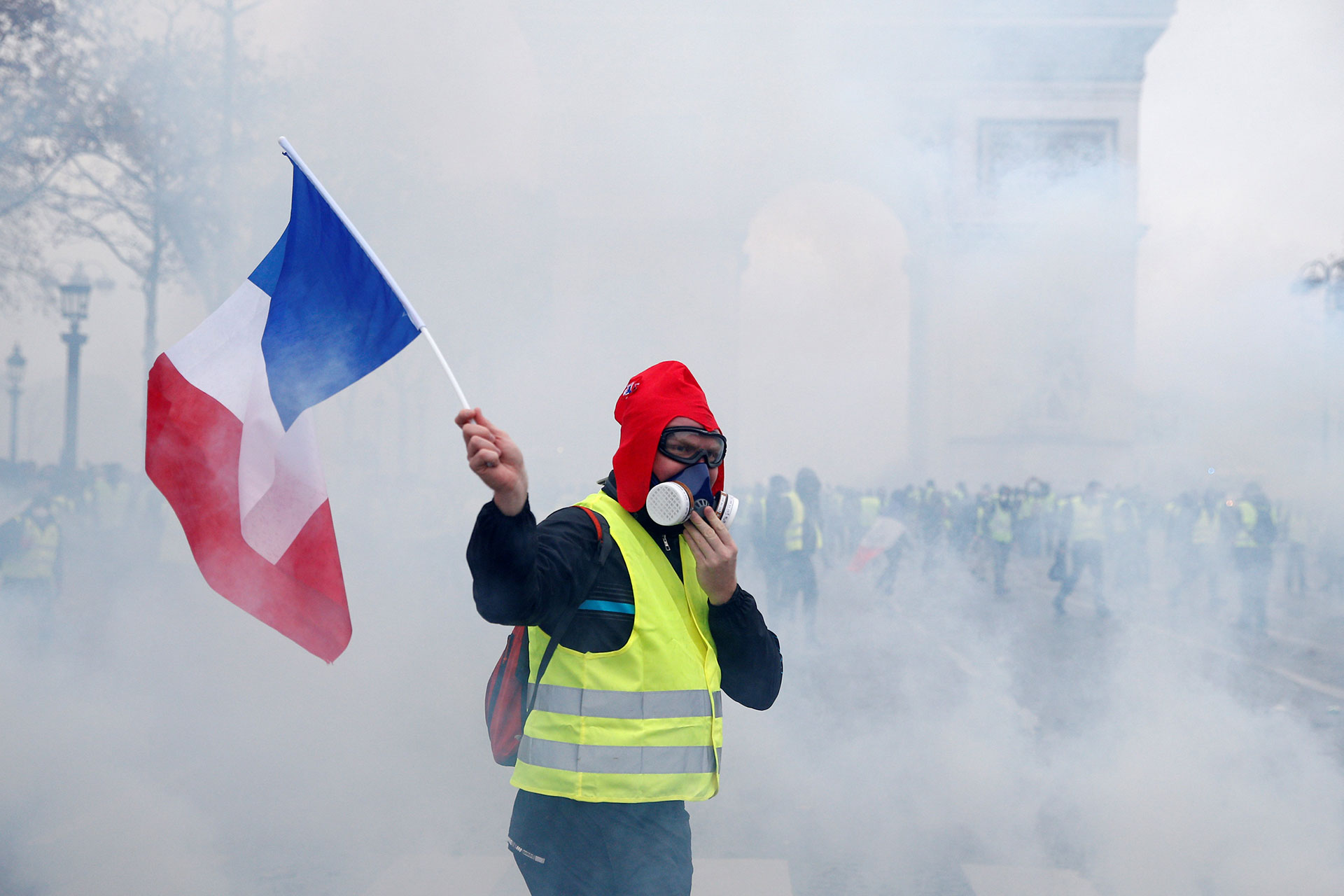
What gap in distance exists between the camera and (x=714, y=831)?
286 centimetres

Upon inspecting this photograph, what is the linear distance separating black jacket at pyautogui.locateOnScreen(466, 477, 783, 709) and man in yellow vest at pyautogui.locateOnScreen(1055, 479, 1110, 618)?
649 centimetres

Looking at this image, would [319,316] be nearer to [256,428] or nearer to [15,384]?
[256,428]

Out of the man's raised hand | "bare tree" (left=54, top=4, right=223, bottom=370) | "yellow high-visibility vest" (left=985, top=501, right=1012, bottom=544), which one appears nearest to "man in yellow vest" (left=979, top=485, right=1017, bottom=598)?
"yellow high-visibility vest" (left=985, top=501, right=1012, bottom=544)

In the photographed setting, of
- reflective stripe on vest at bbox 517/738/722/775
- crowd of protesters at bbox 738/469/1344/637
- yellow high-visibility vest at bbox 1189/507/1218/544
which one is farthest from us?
yellow high-visibility vest at bbox 1189/507/1218/544

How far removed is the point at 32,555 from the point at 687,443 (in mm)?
4970

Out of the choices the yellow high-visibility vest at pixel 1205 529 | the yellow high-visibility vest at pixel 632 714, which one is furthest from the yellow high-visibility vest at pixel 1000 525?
the yellow high-visibility vest at pixel 632 714

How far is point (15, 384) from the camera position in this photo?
9.73 m

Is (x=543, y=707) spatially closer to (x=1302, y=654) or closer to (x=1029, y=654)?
(x=1029, y=654)

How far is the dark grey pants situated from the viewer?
1222mm

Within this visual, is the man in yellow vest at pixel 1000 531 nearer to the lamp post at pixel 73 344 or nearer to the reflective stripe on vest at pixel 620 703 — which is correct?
the lamp post at pixel 73 344

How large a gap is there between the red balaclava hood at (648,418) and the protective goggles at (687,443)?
0.01 metres

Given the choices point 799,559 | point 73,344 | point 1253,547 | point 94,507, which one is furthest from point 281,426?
point 1253,547

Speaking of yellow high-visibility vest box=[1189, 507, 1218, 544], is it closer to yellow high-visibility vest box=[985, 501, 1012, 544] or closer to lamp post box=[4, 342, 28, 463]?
yellow high-visibility vest box=[985, 501, 1012, 544]

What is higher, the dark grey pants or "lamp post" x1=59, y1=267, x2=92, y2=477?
"lamp post" x1=59, y1=267, x2=92, y2=477
